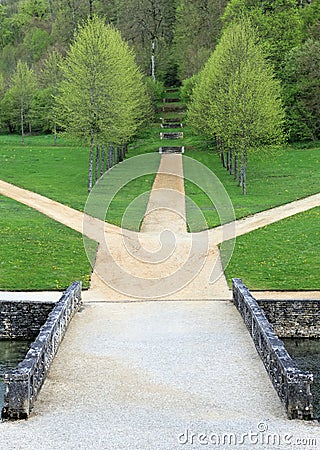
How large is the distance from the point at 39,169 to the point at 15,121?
31.8 metres

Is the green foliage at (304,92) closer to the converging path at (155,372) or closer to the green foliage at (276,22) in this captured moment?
the green foliage at (276,22)

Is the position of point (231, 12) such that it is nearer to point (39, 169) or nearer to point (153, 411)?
point (39, 169)

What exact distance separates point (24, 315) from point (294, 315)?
31.0 ft

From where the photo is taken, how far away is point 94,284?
2806 cm

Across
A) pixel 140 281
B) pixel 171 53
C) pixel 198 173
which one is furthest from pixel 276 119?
pixel 171 53

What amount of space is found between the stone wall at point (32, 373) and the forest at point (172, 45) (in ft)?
121

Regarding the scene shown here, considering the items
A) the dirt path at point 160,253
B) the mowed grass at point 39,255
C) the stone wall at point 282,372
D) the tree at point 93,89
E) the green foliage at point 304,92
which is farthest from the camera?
the green foliage at point 304,92

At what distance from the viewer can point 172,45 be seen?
113000mm

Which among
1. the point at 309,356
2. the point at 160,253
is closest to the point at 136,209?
the point at 160,253

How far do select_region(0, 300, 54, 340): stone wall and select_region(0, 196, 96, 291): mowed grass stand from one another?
3.60m

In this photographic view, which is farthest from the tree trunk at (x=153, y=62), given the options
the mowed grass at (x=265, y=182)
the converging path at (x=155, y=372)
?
the converging path at (x=155, y=372)

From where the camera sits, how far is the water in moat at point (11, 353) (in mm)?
20359

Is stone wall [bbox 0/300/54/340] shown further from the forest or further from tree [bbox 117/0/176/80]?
tree [bbox 117/0/176/80]

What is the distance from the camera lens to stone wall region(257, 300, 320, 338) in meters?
23.9
